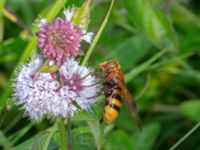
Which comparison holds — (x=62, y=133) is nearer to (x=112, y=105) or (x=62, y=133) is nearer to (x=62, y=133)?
(x=62, y=133)

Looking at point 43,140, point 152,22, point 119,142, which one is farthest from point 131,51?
point 43,140

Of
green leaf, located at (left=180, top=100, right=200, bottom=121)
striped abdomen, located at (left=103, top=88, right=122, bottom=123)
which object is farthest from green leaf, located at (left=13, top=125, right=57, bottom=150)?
green leaf, located at (left=180, top=100, right=200, bottom=121)

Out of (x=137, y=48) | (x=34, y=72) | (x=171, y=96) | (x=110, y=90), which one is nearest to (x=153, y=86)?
(x=171, y=96)

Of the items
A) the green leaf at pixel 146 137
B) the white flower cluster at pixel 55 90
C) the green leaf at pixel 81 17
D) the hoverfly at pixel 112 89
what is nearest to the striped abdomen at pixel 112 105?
the hoverfly at pixel 112 89

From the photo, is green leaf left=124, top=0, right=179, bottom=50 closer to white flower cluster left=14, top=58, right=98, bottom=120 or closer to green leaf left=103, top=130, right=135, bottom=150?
green leaf left=103, top=130, right=135, bottom=150

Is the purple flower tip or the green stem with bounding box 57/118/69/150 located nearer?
the purple flower tip

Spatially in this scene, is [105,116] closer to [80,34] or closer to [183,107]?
[80,34]

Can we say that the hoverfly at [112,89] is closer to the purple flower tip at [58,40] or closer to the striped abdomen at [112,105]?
the striped abdomen at [112,105]
